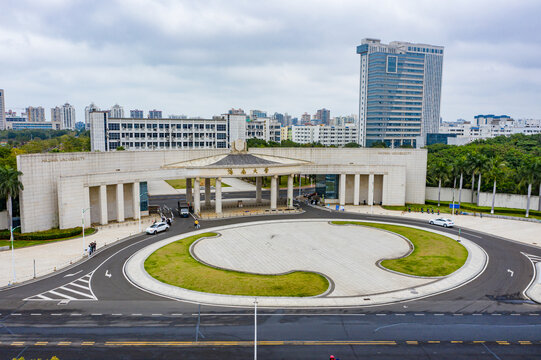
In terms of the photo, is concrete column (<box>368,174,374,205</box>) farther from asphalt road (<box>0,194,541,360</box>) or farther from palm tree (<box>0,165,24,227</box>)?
palm tree (<box>0,165,24,227</box>)

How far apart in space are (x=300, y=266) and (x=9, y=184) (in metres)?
46.6

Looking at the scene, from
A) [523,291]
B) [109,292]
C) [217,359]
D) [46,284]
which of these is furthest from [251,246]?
[523,291]

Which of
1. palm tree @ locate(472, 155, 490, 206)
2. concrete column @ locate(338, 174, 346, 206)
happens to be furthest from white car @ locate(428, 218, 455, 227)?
concrete column @ locate(338, 174, 346, 206)

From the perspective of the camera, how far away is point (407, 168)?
98.0 m

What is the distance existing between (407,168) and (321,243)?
153 feet

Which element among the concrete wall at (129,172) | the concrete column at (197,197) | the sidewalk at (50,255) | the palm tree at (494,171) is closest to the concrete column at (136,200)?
the concrete wall at (129,172)

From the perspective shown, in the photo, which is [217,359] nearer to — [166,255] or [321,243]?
[166,255]

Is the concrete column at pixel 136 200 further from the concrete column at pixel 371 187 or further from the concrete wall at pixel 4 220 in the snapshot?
the concrete column at pixel 371 187

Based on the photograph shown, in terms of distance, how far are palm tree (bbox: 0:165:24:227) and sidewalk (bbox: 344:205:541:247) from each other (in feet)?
212

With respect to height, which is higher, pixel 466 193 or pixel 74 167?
pixel 74 167

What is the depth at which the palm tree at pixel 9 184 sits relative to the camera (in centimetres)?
6094

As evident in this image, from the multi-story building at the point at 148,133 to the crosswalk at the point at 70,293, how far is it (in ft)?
356

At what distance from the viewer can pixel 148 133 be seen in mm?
148875

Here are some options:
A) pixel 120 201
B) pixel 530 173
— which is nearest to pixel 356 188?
pixel 530 173
